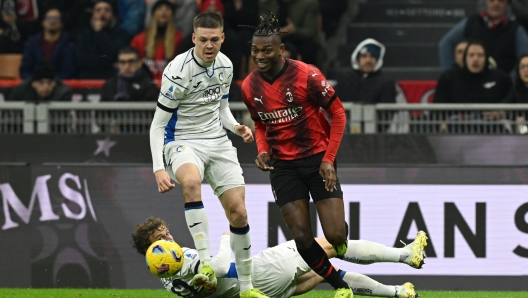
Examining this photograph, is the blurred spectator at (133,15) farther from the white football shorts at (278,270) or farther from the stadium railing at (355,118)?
the white football shorts at (278,270)

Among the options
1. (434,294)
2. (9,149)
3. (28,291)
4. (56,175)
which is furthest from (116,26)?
(434,294)

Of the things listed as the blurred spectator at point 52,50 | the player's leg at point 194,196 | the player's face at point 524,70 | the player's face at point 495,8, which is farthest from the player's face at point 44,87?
the player's face at point 495,8

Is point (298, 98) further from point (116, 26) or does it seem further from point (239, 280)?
point (116, 26)

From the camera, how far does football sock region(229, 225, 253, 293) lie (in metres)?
7.73

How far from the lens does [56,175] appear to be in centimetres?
997

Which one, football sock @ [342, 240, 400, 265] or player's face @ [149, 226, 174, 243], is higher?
player's face @ [149, 226, 174, 243]

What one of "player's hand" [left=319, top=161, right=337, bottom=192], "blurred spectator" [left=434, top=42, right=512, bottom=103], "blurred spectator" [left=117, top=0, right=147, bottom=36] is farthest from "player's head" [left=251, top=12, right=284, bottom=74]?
"blurred spectator" [left=117, top=0, right=147, bottom=36]

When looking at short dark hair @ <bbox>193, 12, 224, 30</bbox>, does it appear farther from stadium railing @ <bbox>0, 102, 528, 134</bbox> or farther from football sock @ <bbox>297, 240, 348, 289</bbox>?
stadium railing @ <bbox>0, 102, 528, 134</bbox>

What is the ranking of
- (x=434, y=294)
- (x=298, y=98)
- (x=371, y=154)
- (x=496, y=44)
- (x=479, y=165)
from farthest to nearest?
(x=496, y=44)
(x=371, y=154)
(x=479, y=165)
(x=434, y=294)
(x=298, y=98)

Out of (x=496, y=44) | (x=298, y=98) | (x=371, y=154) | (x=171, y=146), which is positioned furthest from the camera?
(x=496, y=44)

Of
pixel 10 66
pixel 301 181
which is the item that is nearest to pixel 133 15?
pixel 10 66

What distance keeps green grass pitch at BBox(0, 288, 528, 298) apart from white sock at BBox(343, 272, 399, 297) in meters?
1.21

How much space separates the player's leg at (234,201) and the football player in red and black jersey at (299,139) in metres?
0.38

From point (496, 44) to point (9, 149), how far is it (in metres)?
6.36
